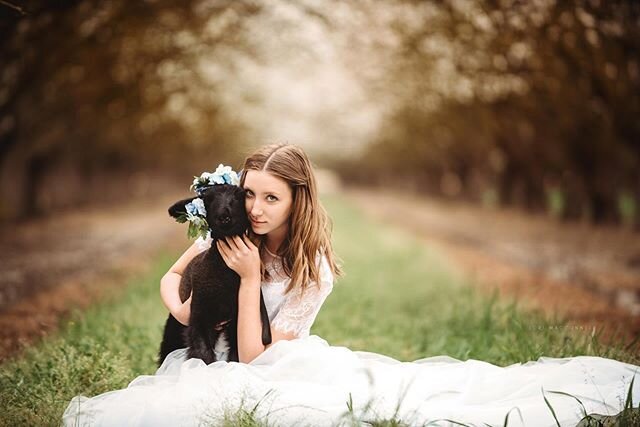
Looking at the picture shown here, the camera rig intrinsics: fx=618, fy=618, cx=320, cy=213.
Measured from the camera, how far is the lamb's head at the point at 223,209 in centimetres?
316

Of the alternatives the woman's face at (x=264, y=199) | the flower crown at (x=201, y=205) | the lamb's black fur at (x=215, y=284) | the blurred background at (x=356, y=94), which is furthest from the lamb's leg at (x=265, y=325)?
the blurred background at (x=356, y=94)

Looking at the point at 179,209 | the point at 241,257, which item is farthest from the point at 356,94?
the point at 241,257

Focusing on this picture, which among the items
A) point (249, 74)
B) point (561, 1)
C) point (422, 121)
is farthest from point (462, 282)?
point (422, 121)

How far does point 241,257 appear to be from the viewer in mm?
3211

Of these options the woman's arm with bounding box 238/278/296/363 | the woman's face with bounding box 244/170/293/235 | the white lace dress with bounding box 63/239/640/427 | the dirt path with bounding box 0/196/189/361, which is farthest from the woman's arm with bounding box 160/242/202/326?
the dirt path with bounding box 0/196/189/361

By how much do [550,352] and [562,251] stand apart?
10753mm

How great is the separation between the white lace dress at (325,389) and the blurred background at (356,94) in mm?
1244

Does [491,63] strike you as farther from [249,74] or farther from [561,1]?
[249,74]

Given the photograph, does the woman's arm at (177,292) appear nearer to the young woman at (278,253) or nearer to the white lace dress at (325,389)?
the young woman at (278,253)

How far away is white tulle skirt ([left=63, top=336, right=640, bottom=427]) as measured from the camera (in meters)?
3.12

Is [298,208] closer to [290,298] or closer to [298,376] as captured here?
[290,298]

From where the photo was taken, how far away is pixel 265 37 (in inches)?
521

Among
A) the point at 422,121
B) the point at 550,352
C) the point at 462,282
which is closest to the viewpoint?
the point at 550,352

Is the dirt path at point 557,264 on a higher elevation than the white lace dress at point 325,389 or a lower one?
lower
